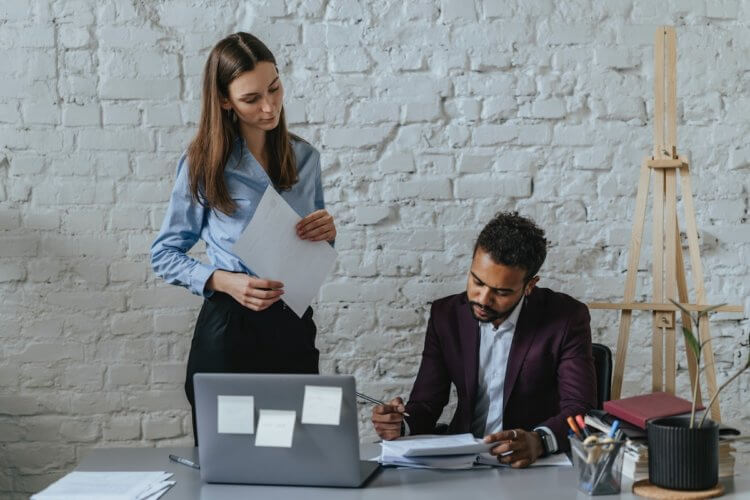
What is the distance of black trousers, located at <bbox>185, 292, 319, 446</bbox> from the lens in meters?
2.36

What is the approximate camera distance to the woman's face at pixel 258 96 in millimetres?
2322

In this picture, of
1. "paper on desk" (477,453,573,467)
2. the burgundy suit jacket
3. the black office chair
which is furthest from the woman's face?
the black office chair

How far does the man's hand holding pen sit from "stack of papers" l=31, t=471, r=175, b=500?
504mm

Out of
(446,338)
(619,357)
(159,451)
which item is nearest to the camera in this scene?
(159,451)

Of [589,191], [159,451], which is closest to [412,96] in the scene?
[589,191]

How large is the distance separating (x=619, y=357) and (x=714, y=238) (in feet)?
2.13

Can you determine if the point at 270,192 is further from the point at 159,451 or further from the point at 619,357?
the point at 619,357

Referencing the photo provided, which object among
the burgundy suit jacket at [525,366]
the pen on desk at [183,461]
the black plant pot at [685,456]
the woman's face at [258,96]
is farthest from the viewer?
the burgundy suit jacket at [525,366]

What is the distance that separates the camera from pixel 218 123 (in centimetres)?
236

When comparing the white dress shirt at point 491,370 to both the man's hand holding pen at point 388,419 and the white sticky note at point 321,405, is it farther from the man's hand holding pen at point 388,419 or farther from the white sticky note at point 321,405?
the white sticky note at point 321,405

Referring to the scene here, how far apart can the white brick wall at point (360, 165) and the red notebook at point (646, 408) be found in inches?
45.2

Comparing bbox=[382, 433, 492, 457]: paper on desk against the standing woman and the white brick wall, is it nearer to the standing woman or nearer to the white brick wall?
the standing woman

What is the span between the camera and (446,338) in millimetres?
2559

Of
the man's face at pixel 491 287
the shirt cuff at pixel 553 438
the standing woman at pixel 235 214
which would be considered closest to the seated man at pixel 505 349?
the man's face at pixel 491 287
